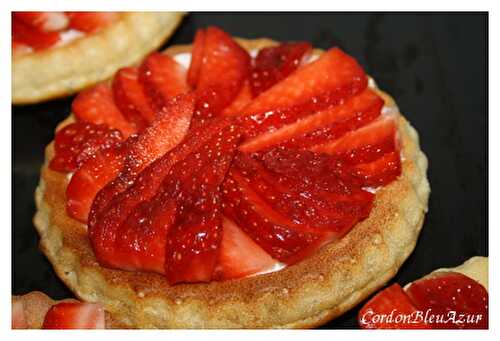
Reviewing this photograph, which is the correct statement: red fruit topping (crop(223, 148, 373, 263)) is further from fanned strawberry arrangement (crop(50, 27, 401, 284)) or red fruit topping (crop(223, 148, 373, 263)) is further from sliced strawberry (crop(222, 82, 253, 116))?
sliced strawberry (crop(222, 82, 253, 116))

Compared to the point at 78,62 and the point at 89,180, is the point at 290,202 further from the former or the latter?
the point at 78,62

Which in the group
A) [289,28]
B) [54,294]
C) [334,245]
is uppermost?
[289,28]

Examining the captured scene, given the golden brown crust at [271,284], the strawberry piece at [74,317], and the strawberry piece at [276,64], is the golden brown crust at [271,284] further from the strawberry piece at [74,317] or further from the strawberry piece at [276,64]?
the strawberry piece at [276,64]

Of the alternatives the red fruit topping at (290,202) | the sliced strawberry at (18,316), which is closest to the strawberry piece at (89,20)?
the red fruit topping at (290,202)

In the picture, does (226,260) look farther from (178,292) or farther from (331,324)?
(331,324)

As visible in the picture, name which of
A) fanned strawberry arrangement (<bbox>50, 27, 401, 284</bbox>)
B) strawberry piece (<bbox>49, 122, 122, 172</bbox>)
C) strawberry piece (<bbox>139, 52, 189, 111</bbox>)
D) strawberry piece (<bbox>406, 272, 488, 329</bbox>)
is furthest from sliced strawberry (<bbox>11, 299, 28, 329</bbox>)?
strawberry piece (<bbox>406, 272, 488, 329</bbox>)

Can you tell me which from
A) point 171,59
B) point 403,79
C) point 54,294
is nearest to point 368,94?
point 403,79
